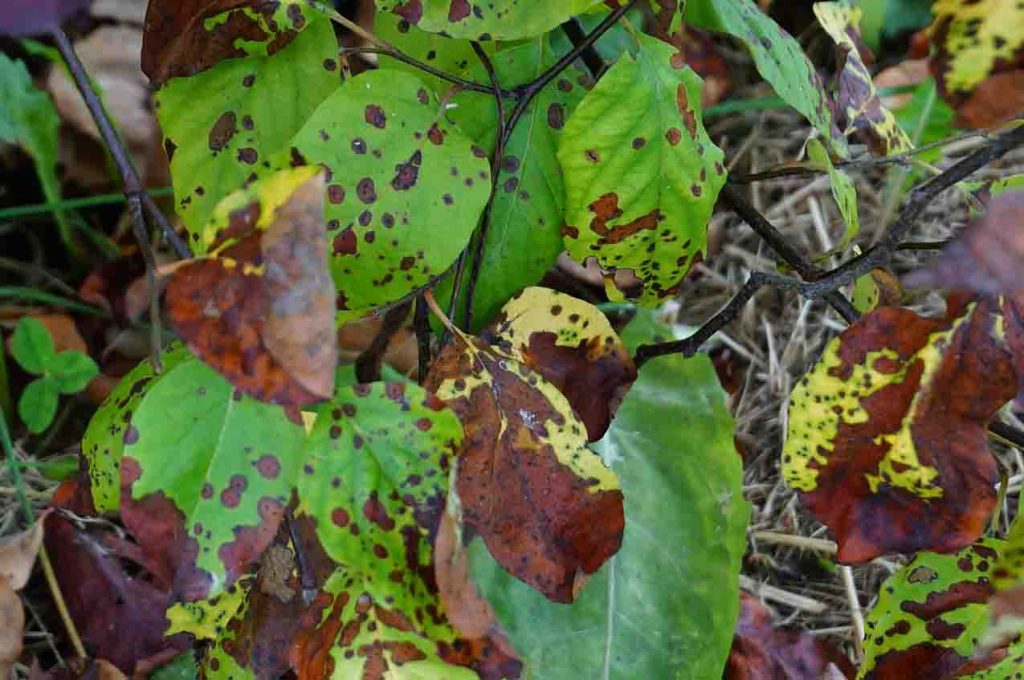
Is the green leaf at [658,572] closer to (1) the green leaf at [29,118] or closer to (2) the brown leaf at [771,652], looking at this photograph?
(2) the brown leaf at [771,652]

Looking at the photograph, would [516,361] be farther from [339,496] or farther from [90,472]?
[90,472]

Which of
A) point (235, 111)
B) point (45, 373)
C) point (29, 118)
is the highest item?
point (235, 111)

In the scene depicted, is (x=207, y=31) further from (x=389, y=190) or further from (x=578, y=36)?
(x=578, y=36)

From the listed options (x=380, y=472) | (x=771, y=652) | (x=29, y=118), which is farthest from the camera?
(x=29, y=118)

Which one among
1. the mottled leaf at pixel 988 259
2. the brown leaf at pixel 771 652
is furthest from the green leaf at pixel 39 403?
the mottled leaf at pixel 988 259

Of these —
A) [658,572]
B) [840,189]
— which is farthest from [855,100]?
[658,572]

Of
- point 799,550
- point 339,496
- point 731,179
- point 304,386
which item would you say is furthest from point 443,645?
point 799,550
